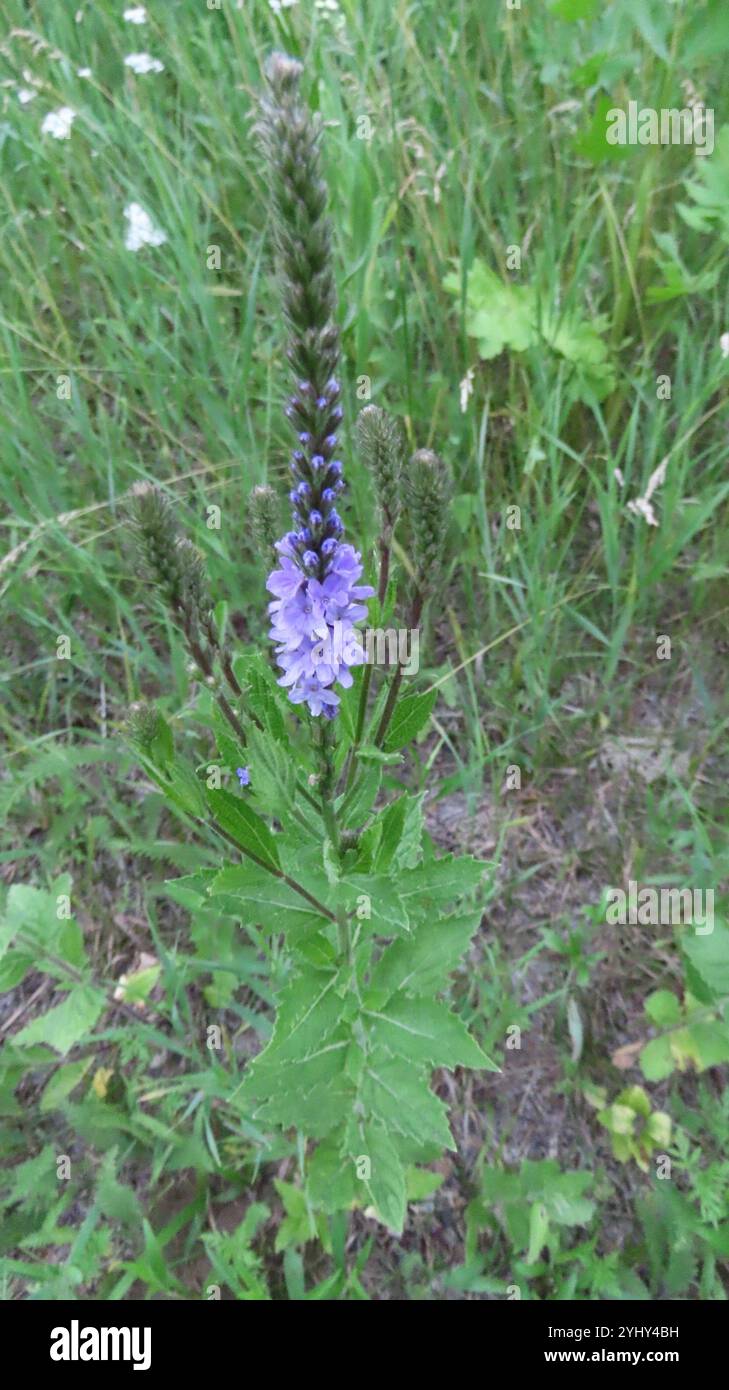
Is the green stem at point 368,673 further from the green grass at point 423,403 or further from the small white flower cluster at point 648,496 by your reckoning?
the small white flower cluster at point 648,496

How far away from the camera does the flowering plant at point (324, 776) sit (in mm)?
1395

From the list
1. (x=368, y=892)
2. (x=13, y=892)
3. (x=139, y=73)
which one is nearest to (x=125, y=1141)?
(x=13, y=892)

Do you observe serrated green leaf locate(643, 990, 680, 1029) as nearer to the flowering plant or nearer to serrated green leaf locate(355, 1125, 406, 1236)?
the flowering plant

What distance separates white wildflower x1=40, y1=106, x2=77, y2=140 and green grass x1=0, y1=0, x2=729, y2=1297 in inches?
3.0

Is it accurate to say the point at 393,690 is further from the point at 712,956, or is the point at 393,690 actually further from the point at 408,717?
the point at 712,956

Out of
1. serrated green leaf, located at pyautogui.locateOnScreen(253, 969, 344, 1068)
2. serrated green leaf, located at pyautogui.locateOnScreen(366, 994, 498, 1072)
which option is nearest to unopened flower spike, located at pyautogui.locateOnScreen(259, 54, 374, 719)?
serrated green leaf, located at pyautogui.locateOnScreen(253, 969, 344, 1068)

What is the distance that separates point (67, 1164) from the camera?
2.77 m

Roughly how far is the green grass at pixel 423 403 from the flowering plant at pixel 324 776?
2.29 feet

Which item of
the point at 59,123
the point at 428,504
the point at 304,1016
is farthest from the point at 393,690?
the point at 59,123

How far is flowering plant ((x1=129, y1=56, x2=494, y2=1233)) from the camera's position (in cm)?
139

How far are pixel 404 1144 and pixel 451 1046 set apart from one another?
0.64m

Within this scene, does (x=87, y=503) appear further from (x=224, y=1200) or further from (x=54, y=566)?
(x=224, y=1200)

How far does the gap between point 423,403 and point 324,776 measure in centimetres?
222
